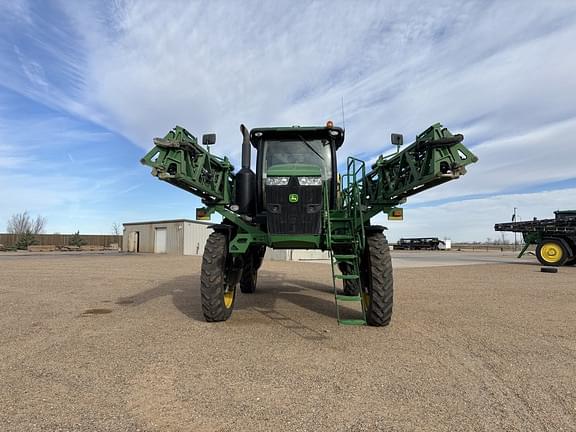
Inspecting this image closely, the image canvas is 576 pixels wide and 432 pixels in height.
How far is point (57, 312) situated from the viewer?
6582mm

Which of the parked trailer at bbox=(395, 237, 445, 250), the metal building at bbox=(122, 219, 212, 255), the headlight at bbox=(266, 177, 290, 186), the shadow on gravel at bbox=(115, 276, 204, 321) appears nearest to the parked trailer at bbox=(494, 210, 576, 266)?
the shadow on gravel at bbox=(115, 276, 204, 321)

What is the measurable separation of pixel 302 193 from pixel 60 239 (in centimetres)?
4876

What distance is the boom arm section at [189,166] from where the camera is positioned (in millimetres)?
5027

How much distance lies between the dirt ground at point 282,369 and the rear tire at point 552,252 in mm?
12379

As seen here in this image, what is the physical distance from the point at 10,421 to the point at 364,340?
12.2 ft

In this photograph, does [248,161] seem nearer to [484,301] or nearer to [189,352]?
[189,352]

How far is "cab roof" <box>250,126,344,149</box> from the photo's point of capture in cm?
618

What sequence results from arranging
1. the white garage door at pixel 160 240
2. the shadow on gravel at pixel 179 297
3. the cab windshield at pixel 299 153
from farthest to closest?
the white garage door at pixel 160 240 < the shadow on gravel at pixel 179 297 < the cab windshield at pixel 299 153

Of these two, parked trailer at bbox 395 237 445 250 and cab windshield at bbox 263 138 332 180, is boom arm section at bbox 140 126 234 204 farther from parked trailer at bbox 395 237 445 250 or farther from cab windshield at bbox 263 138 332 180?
parked trailer at bbox 395 237 445 250

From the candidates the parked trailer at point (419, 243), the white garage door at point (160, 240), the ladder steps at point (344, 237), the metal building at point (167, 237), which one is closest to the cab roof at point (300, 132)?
the ladder steps at point (344, 237)

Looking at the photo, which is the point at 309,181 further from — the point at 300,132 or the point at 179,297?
the point at 179,297

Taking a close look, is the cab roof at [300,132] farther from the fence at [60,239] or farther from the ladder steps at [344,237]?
the fence at [60,239]

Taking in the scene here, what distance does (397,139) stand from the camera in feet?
18.9

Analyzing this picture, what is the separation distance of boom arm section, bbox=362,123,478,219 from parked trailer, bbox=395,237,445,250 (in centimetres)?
5120
